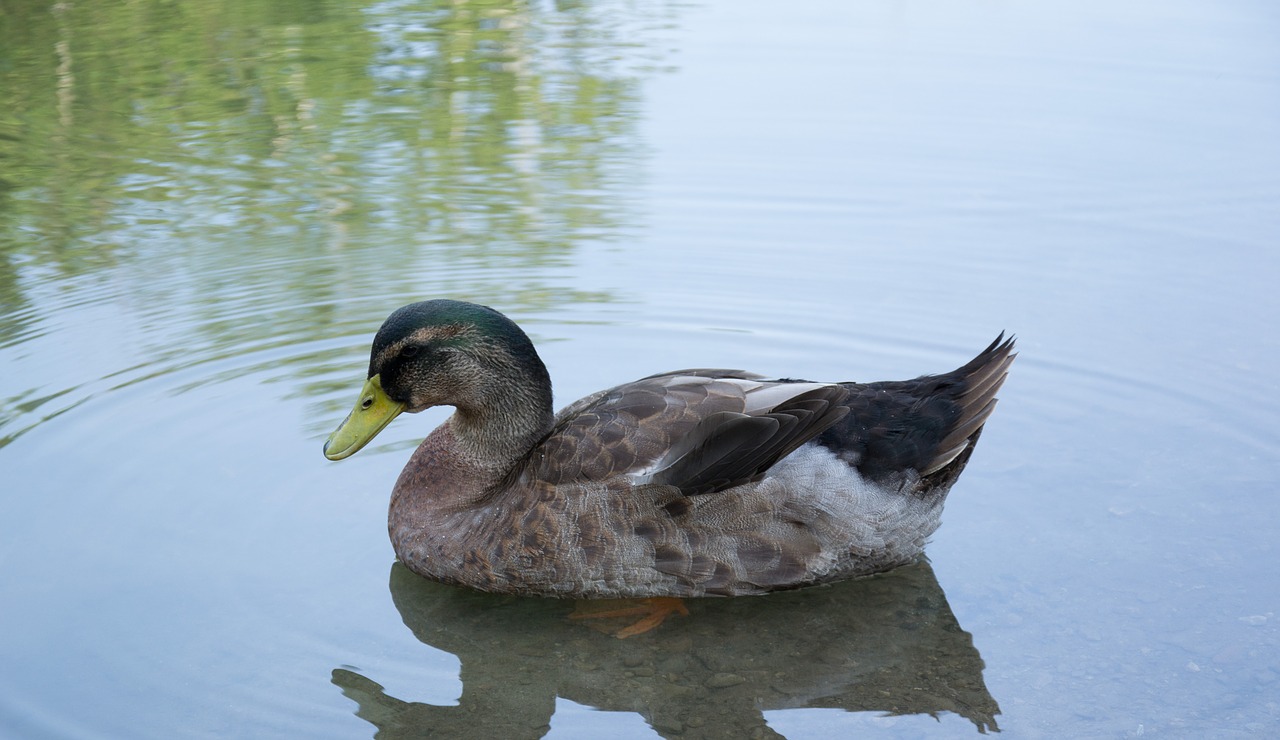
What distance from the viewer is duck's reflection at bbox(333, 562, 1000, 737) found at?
14.7ft

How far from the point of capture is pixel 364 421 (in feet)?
17.5

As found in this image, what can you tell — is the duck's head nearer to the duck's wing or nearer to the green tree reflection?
the duck's wing

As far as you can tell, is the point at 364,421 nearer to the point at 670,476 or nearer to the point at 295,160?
the point at 670,476

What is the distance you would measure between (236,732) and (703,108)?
7678mm

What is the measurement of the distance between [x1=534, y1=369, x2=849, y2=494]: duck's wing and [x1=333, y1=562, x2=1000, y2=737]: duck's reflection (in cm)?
54

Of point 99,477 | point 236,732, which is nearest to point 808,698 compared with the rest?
point 236,732

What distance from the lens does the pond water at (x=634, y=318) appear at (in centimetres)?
467

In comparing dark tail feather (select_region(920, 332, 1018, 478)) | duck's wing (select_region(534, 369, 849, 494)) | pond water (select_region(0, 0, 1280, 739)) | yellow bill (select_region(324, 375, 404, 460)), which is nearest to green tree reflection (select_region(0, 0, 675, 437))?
pond water (select_region(0, 0, 1280, 739))

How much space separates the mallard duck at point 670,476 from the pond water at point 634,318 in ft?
0.63

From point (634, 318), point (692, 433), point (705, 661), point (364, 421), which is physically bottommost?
point (705, 661)

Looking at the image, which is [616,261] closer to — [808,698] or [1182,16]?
[808,698]

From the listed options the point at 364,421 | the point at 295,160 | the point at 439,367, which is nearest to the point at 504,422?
the point at 439,367

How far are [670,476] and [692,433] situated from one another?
6.9 inches

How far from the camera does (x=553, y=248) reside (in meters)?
8.41
